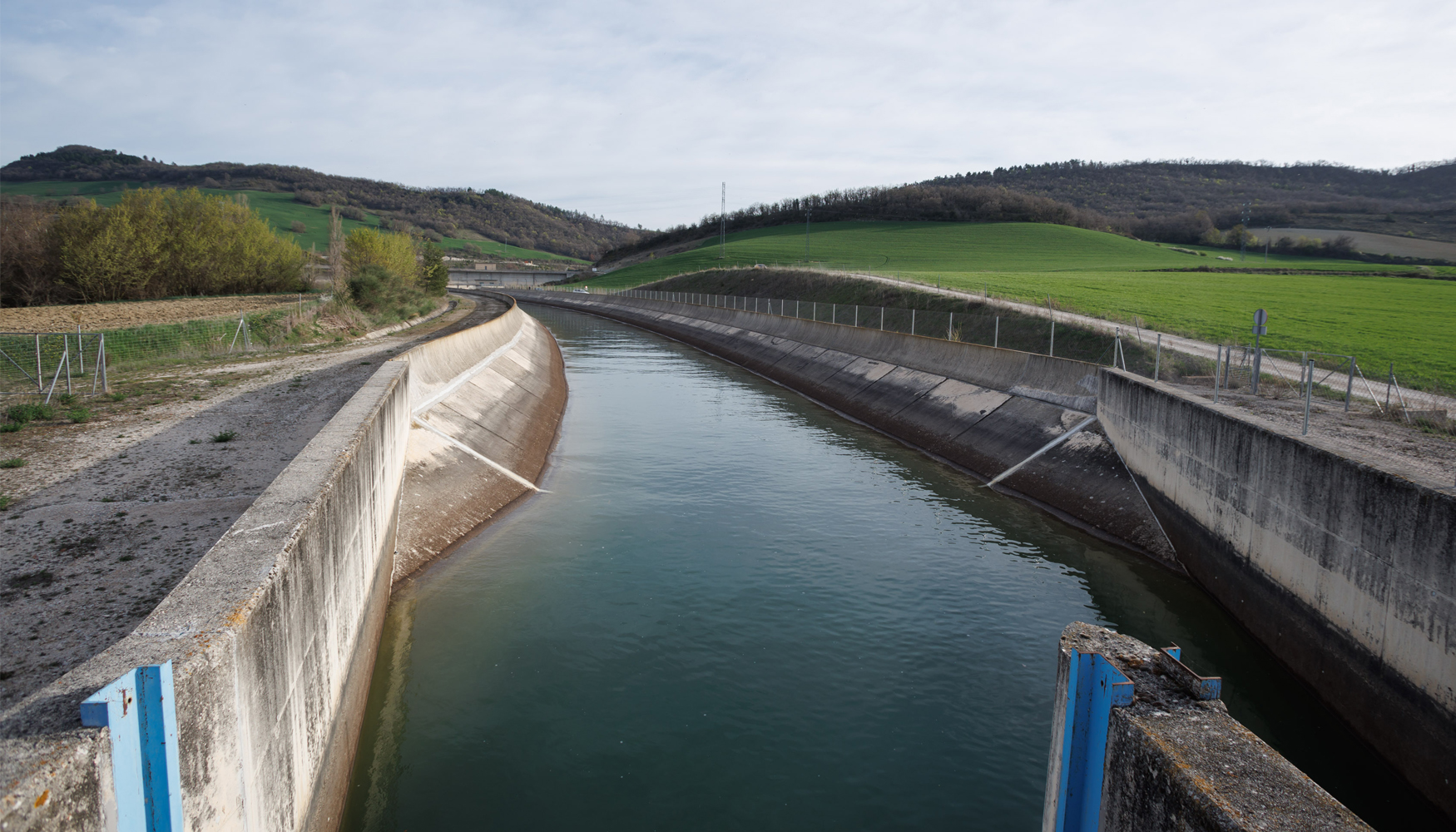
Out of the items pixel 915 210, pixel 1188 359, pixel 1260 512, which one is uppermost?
pixel 915 210

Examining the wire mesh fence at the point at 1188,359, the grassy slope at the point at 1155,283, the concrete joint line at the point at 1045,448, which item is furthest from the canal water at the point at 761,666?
the grassy slope at the point at 1155,283

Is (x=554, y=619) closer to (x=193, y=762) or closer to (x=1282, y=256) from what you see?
(x=193, y=762)

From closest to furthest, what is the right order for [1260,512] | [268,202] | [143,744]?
1. [143,744]
2. [1260,512]
3. [268,202]

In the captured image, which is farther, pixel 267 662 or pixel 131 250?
pixel 131 250

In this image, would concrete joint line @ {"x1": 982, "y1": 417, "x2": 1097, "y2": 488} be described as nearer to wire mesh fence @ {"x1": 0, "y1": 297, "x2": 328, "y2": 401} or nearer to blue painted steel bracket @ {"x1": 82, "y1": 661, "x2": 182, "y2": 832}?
blue painted steel bracket @ {"x1": 82, "y1": 661, "x2": 182, "y2": 832}

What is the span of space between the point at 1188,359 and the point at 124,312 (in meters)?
36.9

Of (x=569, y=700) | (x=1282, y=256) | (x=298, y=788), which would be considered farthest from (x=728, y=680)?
(x=1282, y=256)

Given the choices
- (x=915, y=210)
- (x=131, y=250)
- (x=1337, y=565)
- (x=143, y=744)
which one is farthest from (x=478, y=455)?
(x=915, y=210)

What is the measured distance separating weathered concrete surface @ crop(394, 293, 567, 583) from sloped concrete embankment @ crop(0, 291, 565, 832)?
0.67 metres

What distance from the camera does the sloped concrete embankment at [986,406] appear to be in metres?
17.0

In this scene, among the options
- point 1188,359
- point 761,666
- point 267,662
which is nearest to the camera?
point 267,662

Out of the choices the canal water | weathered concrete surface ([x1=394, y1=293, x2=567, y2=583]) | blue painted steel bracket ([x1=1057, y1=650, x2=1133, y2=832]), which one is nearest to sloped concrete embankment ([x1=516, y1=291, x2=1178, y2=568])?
the canal water

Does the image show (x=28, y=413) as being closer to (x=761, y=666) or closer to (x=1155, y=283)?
(x=761, y=666)

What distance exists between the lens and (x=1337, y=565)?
955 centimetres
